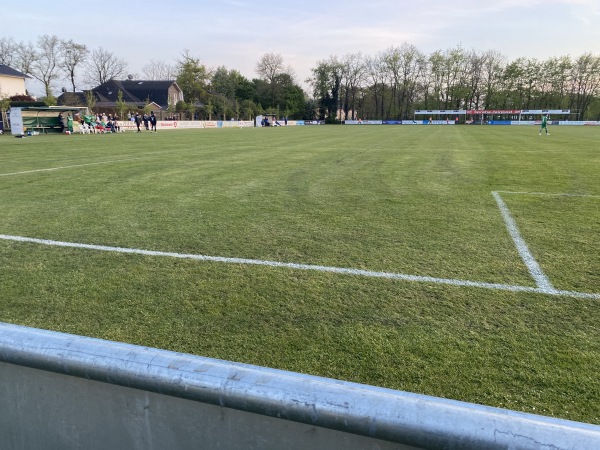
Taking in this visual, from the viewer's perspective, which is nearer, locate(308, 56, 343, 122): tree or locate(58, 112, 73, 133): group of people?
locate(58, 112, 73, 133): group of people

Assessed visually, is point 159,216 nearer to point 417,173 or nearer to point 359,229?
point 359,229

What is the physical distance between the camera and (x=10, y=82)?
60594 mm

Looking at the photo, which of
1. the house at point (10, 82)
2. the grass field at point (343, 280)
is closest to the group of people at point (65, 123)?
the grass field at point (343, 280)

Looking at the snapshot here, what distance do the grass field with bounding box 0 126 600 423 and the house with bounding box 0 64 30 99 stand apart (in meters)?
64.4

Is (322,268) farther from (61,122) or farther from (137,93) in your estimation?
(137,93)

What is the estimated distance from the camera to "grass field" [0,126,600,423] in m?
2.91

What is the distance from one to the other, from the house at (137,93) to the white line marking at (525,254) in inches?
3151

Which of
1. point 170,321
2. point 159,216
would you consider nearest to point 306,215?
point 159,216

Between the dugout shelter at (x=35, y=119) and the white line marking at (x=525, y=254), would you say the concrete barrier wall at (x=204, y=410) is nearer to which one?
the white line marking at (x=525, y=254)

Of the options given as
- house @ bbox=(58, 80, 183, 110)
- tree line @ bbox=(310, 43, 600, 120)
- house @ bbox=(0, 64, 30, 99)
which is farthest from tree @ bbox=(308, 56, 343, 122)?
house @ bbox=(0, 64, 30, 99)

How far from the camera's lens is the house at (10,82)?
58.8 metres

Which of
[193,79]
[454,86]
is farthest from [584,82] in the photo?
[193,79]

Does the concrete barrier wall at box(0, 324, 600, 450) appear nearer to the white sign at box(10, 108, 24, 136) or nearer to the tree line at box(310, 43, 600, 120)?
the white sign at box(10, 108, 24, 136)

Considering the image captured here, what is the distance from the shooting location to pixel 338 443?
47.5 inches
